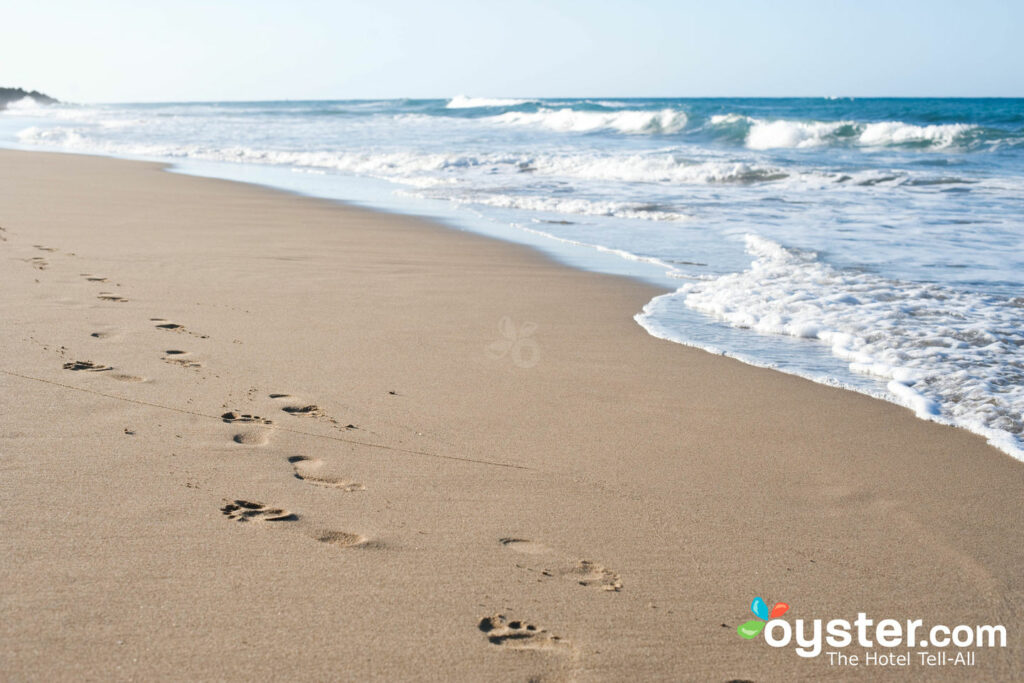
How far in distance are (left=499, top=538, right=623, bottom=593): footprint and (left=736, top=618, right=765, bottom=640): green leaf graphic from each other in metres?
0.30

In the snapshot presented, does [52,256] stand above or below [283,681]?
above

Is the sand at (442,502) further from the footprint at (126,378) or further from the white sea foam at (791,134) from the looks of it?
the white sea foam at (791,134)

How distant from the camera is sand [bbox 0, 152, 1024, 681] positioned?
1.80 m

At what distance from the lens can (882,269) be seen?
6344 millimetres

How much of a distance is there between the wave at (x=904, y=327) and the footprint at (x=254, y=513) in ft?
8.66

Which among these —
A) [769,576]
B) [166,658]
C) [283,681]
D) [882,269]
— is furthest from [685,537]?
[882,269]

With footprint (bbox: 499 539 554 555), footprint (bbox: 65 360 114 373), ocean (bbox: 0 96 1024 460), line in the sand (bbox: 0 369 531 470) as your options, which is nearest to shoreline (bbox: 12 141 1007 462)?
ocean (bbox: 0 96 1024 460)

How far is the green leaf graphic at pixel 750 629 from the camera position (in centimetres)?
190

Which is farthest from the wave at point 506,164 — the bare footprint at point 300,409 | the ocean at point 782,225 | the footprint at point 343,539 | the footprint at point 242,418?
the footprint at point 343,539

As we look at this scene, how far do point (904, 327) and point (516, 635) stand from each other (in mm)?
3647

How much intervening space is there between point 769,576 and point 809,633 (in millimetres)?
225

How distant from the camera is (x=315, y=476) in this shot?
2.56 m

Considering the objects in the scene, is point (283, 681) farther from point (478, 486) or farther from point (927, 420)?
point (927, 420)

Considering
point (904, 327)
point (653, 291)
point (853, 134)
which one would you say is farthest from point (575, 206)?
point (853, 134)
